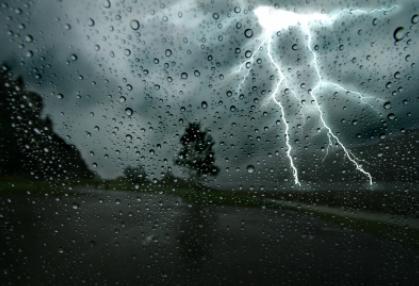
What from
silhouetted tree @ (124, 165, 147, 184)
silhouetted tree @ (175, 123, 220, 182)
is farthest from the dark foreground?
silhouetted tree @ (175, 123, 220, 182)

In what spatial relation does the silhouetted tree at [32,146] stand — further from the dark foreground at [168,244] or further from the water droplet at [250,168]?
the water droplet at [250,168]

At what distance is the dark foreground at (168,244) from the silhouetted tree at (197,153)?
21 centimetres

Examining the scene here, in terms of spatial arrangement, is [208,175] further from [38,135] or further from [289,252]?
[38,135]

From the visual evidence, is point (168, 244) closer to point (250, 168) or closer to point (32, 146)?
point (250, 168)

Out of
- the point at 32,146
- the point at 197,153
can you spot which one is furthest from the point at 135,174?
the point at 32,146

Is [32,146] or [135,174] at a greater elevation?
[32,146]

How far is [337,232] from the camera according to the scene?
1874mm

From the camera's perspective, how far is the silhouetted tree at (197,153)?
1783 mm

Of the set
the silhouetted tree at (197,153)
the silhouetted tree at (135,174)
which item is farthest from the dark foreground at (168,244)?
the silhouetted tree at (197,153)

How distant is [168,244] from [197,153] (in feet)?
1.85

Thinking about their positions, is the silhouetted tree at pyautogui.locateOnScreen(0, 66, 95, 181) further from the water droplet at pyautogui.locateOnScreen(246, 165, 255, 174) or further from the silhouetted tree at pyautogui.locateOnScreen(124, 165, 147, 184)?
the water droplet at pyautogui.locateOnScreen(246, 165, 255, 174)

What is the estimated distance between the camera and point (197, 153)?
182 centimetres

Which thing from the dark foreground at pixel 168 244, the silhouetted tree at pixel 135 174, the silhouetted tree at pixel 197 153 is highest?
the silhouetted tree at pixel 197 153

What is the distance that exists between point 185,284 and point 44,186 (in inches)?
40.7
